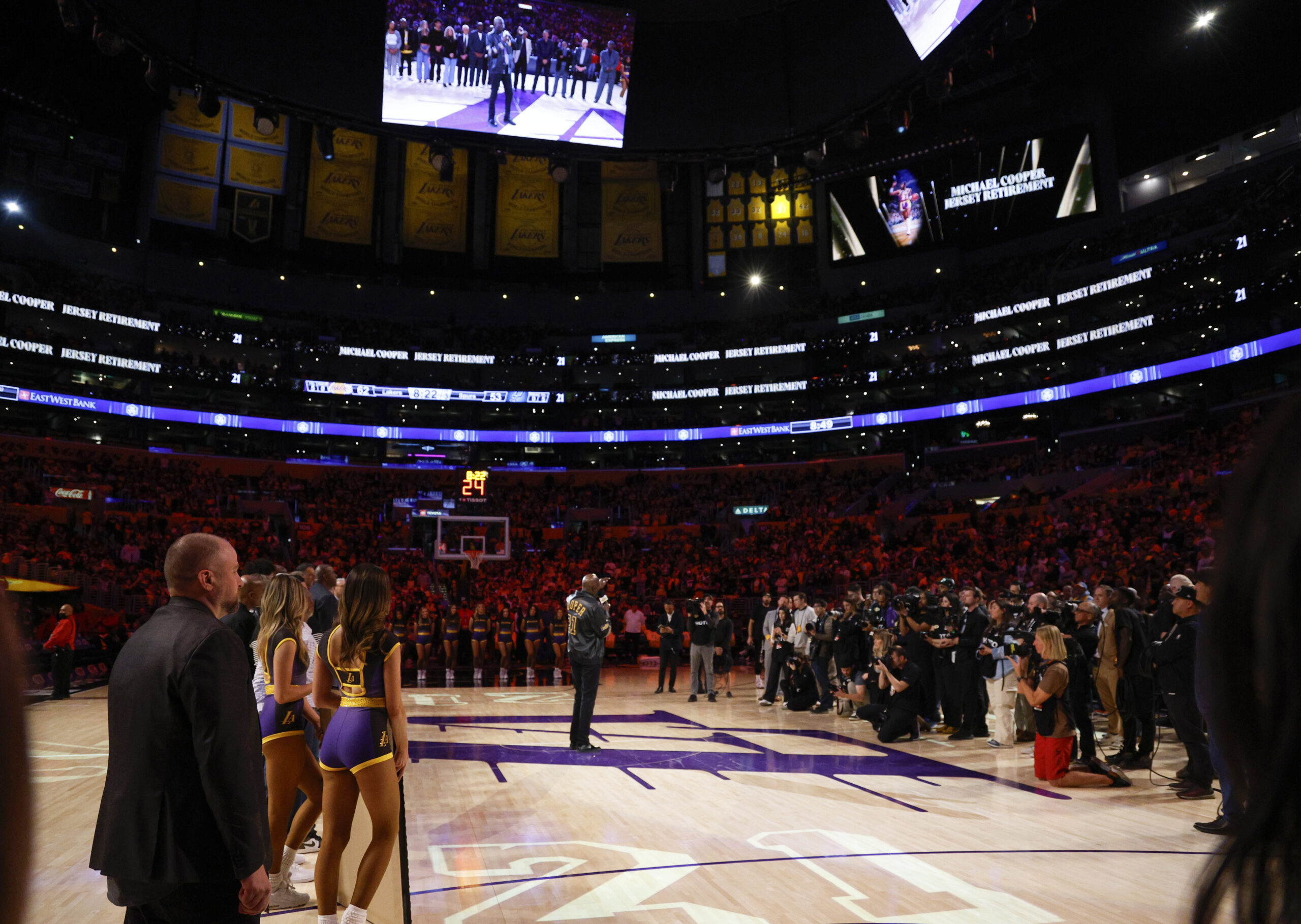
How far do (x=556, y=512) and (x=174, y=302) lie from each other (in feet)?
70.0

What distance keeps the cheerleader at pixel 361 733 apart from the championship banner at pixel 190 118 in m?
43.9

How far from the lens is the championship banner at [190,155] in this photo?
40406 mm

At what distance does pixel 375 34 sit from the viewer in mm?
39469

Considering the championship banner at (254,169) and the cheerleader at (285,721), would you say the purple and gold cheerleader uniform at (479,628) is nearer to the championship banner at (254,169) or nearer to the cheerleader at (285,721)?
the cheerleader at (285,721)

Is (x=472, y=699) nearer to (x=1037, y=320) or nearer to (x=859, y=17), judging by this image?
Answer: (x=1037, y=320)

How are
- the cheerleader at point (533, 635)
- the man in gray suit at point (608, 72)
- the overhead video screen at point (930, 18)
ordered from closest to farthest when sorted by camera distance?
the cheerleader at point (533, 635)
the overhead video screen at point (930, 18)
the man in gray suit at point (608, 72)

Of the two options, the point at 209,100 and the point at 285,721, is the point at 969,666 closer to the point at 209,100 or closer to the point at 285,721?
the point at 285,721

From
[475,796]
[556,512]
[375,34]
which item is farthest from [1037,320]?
[475,796]

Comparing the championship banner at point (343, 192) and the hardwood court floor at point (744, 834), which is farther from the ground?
the championship banner at point (343, 192)

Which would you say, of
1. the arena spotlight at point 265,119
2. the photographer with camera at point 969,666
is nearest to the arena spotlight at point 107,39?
the arena spotlight at point 265,119

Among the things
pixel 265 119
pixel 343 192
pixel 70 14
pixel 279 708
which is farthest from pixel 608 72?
pixel 279 708

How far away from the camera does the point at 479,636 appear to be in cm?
2023

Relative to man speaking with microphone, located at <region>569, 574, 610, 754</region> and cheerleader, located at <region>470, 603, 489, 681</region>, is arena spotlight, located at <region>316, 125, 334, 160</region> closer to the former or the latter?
cheerleader, located at <region>470, 603, 489, 681</region>

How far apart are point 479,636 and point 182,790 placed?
17825mm
